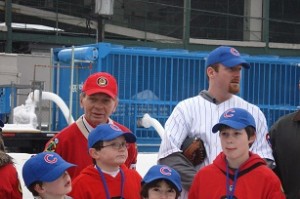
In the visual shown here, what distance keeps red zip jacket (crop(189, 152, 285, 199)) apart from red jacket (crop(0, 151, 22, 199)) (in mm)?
1165

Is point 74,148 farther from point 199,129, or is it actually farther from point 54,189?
point 199,129

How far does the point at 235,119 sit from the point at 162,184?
57 cm

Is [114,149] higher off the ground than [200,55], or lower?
lower

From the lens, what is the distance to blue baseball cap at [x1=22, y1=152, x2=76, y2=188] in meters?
3.62

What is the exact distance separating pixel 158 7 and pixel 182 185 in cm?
2072

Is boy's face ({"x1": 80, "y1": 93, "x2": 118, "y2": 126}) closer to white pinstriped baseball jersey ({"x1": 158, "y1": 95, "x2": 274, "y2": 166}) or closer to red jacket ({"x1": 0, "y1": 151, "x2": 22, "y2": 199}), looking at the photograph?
white pinstriped baseball jersey ({"x1": 158, "y1": 95, "x2": 274, "y2": 166})

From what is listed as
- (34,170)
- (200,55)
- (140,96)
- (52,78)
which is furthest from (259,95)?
(34,170)

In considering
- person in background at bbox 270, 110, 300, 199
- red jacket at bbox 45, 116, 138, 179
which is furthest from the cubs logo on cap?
person in background at bbox 270, 110, 300, 199

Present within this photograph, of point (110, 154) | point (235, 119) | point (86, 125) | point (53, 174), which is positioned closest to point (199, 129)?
point (235, 119)

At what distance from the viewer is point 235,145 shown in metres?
3.76

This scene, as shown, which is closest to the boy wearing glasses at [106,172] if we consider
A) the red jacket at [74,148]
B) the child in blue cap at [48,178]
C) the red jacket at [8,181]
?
the child in blue cap at [48,178]

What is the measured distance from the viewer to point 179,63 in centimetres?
965

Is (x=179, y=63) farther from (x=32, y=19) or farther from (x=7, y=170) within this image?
(x=32, y=19)

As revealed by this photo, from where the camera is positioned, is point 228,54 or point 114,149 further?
point 228,54
